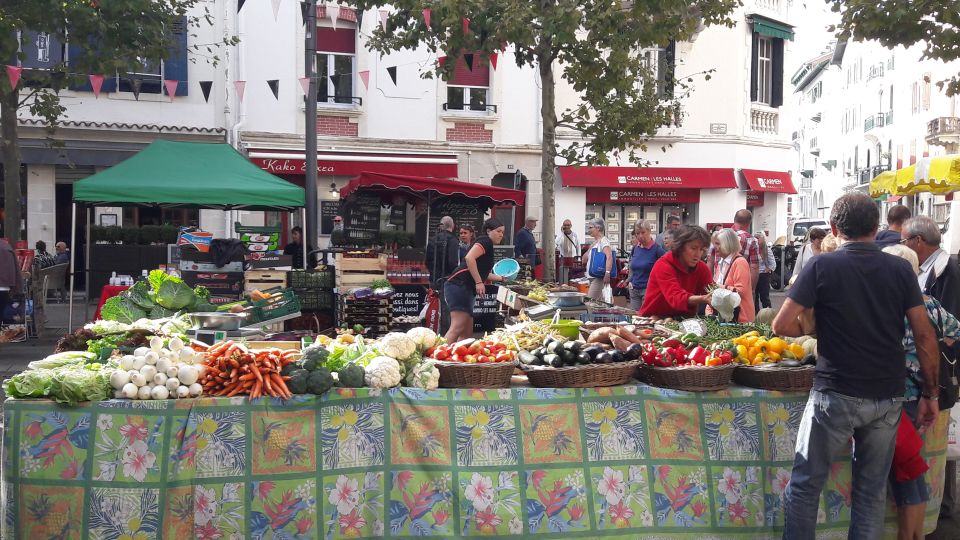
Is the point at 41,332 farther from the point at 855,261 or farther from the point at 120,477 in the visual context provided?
the point at 855,261

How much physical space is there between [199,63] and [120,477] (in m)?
17.9

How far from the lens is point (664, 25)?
555 inches

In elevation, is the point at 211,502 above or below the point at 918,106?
below

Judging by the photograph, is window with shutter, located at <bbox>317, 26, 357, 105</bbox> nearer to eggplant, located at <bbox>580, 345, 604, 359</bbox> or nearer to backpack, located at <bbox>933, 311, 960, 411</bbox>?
eggplant, located at <bbox>580, 345, 604, 359</bbox>

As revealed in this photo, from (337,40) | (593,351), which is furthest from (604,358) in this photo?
(337,40)

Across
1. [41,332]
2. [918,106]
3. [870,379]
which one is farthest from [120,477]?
[918,106]

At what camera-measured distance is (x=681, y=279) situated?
290 inches

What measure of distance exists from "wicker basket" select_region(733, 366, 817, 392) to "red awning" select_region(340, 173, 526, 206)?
404 inches

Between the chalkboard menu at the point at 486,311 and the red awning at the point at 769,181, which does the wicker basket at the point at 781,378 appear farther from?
the red awning at the point at 769,181

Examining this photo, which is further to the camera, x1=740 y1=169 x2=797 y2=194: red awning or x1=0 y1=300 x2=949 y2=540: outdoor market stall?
x1=740 y1=169 x2=797 y2=194: red awning

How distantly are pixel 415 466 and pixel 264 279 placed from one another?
848cm

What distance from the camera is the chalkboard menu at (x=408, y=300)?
13.7 meters

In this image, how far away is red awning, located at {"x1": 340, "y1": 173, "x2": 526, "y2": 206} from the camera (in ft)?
48.5

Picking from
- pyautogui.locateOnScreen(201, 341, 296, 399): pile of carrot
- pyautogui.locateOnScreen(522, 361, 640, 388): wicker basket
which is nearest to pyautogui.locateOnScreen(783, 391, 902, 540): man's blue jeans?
pyautogui.locateOnScreen(522, 361, 640, 388): wicker basket
